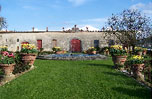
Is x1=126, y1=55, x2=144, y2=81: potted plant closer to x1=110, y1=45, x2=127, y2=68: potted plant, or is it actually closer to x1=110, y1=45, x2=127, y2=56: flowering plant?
x1=110, y1=45, x2=127, y2=68: potted plant

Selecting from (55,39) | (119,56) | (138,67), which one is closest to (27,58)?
(119,56)

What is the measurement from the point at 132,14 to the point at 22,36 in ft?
53.3

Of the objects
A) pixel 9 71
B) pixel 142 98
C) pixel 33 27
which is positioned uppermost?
pixel 33 27

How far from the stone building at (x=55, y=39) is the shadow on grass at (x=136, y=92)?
21.9 meters

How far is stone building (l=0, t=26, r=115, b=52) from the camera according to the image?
26891 millimetres

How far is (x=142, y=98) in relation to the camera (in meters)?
4.59

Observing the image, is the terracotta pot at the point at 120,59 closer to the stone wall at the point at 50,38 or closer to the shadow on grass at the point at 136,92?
the shadow on grass at the point at 136,92

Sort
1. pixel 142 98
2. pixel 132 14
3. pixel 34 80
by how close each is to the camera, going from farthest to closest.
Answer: pixel 132 14, pixel 34 80, pixel 142 98

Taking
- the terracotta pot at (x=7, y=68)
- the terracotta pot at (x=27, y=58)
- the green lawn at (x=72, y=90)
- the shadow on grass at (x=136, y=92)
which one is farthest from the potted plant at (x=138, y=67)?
the terracotta pot at (x=27, y=58)

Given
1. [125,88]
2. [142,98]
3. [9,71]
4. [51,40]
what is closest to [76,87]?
[125,88]

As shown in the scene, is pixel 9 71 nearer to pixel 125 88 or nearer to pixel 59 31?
pixel 125 88

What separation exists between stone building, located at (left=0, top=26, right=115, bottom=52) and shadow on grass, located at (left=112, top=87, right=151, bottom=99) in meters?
21.9

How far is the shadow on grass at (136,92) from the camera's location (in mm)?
4814

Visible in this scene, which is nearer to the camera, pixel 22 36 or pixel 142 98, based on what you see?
pixel 142 98
